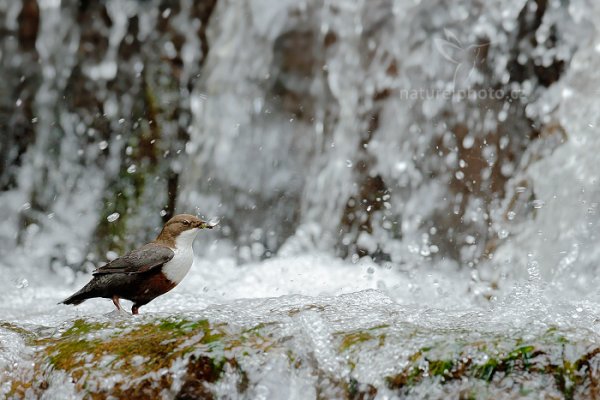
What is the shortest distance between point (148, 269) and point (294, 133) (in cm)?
385

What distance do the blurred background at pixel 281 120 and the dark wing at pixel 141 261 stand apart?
132 inches

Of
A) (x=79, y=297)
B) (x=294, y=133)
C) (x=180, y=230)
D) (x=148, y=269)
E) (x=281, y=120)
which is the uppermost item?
(x=281, y=120)

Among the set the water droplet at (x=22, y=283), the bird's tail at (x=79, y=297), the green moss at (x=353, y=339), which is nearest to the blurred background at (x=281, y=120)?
the water droplet at (x=22, y=283)

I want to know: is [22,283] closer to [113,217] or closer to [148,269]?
[113,217]

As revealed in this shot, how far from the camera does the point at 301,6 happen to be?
7.31 meters

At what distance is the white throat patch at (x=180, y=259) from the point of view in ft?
12.2

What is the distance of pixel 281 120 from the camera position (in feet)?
24.2

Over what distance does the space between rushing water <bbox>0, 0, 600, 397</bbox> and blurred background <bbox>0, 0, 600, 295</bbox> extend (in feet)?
0.04

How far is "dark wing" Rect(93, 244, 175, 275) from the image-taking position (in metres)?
3.67

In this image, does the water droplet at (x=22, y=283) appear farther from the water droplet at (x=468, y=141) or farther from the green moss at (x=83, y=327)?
the water droplet at (x=468, y=141)
